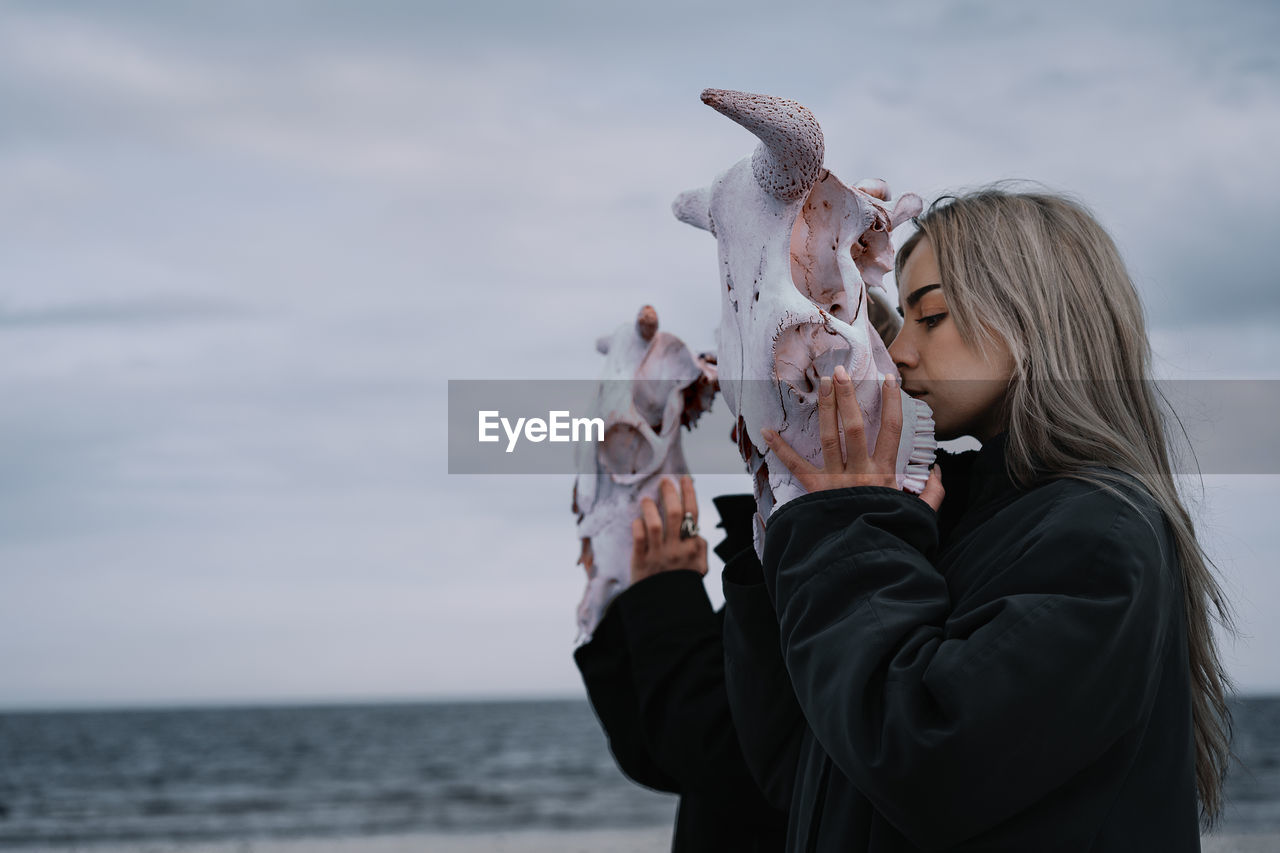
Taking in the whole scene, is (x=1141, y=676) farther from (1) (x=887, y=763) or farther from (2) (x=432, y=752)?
(2) (x=432, y=752)

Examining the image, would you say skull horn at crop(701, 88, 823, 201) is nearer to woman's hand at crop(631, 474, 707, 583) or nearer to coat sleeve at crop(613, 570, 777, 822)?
woman's hand at crop(631, 474, 707, 583)

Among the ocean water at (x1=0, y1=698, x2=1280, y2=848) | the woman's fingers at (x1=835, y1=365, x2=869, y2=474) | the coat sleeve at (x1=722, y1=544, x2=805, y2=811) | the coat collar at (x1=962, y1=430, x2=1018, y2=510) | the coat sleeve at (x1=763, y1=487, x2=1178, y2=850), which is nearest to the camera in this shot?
the coat sleeve at (x1=763, y1=487, x2=1178, y2=850)

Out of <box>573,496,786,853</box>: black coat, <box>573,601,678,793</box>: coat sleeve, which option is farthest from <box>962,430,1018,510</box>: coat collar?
<box>573,601,678,793</box>: coat sleeve

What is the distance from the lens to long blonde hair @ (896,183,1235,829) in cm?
186

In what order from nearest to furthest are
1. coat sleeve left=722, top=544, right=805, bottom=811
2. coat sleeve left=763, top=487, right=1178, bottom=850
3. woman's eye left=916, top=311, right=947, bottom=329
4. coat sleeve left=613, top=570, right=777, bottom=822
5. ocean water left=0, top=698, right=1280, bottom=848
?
coat sleeve left=763, top=487, right=1178, bottom=850 → woman's eye left=916, top=311, right=947, bottom=329 → coat sleeve left=722, top=544, right=805, bottom=811 → coat sleeve left=613, top=570, right=777, bottom=822 → ocean water left=0, top=698, right=1280, bottom=848

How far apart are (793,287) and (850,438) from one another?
1.05 feet

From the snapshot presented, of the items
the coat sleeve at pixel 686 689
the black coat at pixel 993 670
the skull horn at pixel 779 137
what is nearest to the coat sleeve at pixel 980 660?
the black coat at pixel 993 670

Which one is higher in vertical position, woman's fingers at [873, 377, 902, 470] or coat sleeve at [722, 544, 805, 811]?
woman's fingers at [873, 377, 902, 470]

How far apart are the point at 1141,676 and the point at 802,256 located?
0.94 m

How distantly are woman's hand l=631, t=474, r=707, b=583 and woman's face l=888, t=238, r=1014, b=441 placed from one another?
105 centimetres

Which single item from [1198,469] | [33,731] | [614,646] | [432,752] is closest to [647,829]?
[614,646]

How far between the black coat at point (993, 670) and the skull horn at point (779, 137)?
23.3 inches

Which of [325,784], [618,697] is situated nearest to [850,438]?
[618,697]

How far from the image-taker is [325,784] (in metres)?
20.4
